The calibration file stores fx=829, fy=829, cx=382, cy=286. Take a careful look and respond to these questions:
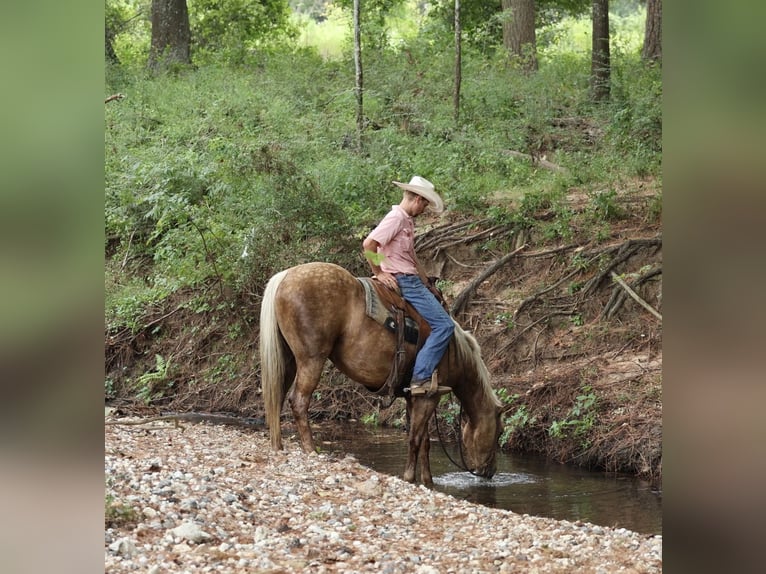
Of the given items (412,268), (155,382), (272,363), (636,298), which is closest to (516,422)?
(636,298)

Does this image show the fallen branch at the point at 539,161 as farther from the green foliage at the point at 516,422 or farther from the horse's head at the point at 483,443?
the horse's head at the point at 483,443

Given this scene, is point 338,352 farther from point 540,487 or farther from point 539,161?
point 539,161

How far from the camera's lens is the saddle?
25.6 ft

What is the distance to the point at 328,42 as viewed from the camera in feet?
73.2

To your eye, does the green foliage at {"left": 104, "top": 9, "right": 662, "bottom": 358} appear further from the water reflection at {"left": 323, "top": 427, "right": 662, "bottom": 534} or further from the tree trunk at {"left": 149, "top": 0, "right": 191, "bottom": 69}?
the water reflection at {"left": 323, "top": 427, "right": 662, "bottom": 534}

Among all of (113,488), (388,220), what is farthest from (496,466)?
(113,488)

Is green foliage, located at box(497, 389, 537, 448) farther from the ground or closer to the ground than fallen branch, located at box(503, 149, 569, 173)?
closer to the ground

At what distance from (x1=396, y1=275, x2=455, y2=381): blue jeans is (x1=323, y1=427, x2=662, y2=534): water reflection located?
46.9 inches

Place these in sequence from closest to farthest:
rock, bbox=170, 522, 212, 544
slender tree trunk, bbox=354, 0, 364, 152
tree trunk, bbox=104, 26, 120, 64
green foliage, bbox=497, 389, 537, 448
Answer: rock, bbox=170, 522, 212, 544 → green foliage, bbox=497, 389, 537, 448 → slender tree trunk, bbox=354, 0, 364, 152 → tree trunk, bbox=104, 26, 120, 64

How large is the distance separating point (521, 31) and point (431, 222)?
7.20 meters

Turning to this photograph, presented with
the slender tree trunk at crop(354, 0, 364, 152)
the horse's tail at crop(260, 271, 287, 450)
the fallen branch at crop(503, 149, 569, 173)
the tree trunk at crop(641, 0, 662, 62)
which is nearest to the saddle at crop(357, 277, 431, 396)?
the horse's tail at crop(260, 271, 287, 450)
